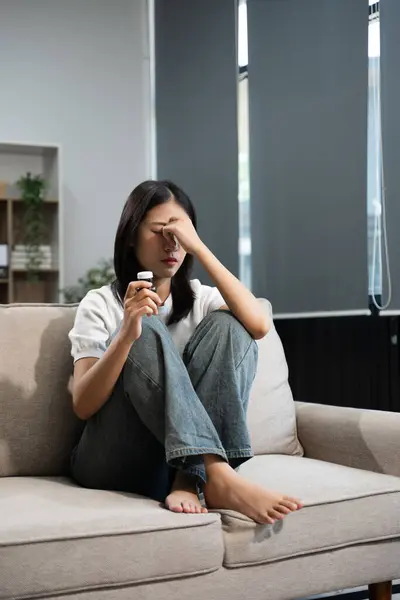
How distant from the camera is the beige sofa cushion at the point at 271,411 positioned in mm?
2291

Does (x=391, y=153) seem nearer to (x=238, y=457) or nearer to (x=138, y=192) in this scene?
(x=138, y=192)

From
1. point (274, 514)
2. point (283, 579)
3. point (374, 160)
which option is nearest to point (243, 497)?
point (274, 514)

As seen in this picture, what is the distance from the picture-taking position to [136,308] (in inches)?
→ 70.2

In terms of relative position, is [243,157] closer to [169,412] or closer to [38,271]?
[38,271]

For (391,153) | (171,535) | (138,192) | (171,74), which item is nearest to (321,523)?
(171,535)

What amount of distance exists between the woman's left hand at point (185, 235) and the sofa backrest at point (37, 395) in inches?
14.8

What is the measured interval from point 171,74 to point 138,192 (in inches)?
149

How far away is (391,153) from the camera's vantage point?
12.1 feet

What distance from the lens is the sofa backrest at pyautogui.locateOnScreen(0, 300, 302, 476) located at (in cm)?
207

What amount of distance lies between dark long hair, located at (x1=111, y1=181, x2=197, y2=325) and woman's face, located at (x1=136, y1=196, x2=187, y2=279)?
0.01m

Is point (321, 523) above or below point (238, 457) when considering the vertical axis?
below

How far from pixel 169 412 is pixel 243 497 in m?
0.23

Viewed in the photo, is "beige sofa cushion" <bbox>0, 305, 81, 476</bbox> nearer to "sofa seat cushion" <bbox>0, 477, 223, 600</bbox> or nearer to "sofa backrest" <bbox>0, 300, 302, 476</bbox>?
"sofa backrest" <bbox>0, 300, 302, 476</bbox>

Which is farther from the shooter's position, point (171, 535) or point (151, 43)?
point (151, 43)
